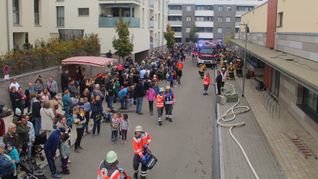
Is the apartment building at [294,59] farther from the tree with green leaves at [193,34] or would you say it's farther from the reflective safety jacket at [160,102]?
the tree with green leaves at [193,34]

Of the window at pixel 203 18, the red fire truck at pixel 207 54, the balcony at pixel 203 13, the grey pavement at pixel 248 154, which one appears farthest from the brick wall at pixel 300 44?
the balcony at pixel 203 13

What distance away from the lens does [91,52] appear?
32.1 metres

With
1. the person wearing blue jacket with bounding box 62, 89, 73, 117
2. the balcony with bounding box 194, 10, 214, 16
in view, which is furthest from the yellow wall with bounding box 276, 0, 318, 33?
the balcony with bounding box 194, 10, 214, 16

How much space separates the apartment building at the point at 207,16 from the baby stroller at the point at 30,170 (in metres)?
85.6

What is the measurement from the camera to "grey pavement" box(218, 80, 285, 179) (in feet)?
38.7

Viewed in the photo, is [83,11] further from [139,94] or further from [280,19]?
[280,19]

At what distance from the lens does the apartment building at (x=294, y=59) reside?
44.4 feet

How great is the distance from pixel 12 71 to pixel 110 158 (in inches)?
551

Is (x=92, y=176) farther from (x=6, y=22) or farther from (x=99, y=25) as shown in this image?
(x=99, y=25)

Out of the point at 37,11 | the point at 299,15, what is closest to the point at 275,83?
the point at 299,15

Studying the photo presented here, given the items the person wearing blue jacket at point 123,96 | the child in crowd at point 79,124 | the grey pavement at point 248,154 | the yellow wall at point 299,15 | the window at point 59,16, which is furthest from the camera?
the window at point 59,16

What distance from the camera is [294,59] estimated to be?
55.0 feet

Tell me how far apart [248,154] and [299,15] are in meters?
7.21

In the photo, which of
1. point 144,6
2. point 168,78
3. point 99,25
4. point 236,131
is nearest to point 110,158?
point 236,131
